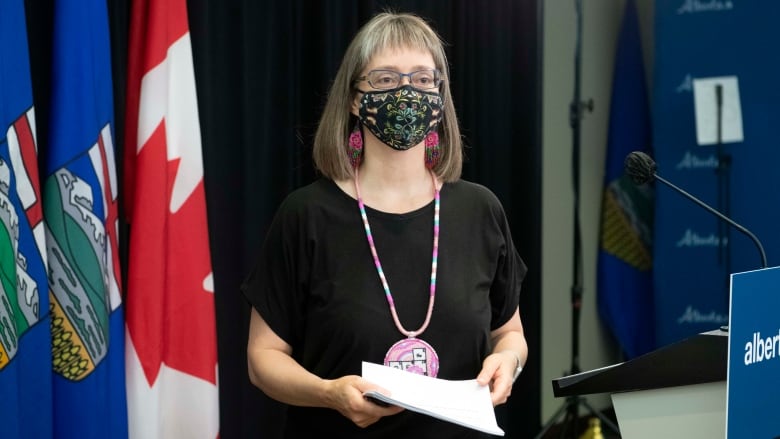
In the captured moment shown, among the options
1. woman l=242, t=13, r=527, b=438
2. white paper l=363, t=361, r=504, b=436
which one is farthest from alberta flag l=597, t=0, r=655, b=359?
white paper l=363, t=361, r=504, b=436

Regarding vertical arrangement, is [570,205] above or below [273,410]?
above

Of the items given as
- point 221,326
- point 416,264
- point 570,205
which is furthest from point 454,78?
point 416,264

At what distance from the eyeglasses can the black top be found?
23 cm

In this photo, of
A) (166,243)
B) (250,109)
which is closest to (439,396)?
(166,243)

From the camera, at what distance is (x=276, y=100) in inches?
127

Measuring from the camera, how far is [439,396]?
5.33ft

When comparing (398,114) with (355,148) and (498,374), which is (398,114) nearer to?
(355,148)

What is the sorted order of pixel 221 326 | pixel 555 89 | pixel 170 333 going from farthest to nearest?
pixel 555 89, pixel 221 326, pixel 170 333

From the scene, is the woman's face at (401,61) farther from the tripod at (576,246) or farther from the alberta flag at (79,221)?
the tripod at (576,246)

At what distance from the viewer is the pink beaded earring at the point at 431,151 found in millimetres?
2006

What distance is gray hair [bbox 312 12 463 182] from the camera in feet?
6.23

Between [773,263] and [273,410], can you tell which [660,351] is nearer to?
[273,410]

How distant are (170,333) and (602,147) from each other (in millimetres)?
2725

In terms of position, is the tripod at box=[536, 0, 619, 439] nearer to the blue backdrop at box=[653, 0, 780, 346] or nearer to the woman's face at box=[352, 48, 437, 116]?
the blue backdrop at box=[653, 0, 780, 346]
